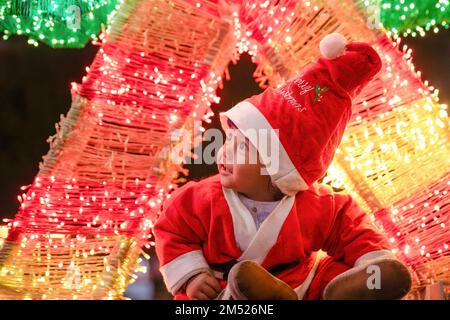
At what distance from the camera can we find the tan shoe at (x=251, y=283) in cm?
109

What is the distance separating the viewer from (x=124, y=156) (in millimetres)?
1381

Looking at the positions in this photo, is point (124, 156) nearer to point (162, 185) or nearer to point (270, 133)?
point (162, 185)

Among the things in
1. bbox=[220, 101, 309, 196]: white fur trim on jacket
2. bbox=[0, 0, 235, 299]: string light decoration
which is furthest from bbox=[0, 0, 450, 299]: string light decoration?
bbox=[220, 101, 309, 196]: white fur trim on jacket

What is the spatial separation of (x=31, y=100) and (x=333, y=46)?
0.78 m

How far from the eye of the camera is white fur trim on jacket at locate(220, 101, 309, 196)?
1.21 m

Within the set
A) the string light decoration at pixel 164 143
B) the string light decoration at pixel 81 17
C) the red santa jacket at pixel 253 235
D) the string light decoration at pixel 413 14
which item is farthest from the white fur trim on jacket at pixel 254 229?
the string light decoration at pixel 413 14

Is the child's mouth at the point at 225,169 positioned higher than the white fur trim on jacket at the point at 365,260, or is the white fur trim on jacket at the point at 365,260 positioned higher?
the child's mouth at the point at 225,169

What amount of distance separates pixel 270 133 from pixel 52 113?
62 cm

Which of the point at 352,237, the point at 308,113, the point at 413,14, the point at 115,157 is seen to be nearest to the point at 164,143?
the point at 115,157

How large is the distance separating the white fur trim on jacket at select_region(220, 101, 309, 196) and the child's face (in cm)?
2

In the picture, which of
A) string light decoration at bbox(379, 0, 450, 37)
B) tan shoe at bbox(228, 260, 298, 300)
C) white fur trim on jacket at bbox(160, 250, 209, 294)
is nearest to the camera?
tan shoe at bbox(228, 260, 298, 300)

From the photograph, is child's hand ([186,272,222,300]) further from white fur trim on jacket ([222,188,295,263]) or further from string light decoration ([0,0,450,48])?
string light decoration ([0,0,450,48])

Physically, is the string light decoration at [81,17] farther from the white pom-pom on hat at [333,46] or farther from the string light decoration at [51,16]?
the white pom-pom on hat at [333,46]

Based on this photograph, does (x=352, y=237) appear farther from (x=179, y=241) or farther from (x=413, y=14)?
(x=413, y=14)
